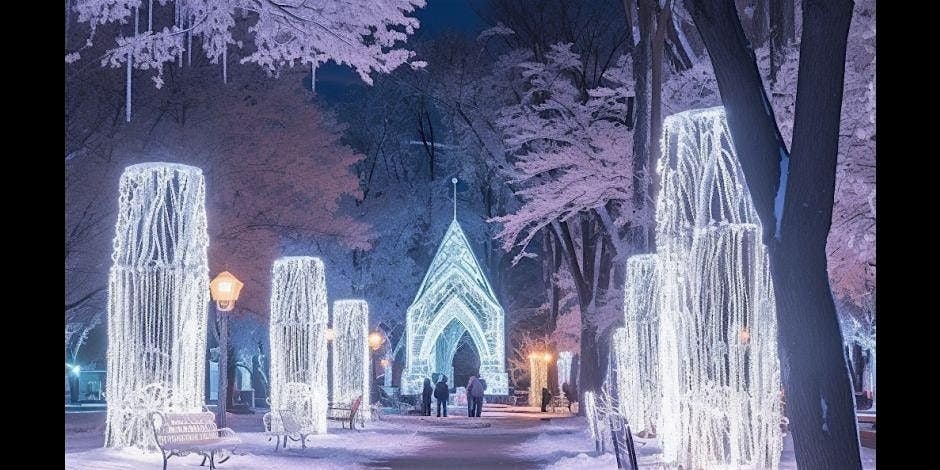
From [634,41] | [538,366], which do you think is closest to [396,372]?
[538,366]

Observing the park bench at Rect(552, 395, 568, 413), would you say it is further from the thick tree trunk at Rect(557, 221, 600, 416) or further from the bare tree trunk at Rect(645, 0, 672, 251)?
the bare tree trunk at Rect(645, 0, 672, 251)

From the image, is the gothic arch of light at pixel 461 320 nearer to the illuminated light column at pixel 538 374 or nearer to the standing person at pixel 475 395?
the illuminated light column at pixel 538 374

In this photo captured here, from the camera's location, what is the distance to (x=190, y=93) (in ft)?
86.3

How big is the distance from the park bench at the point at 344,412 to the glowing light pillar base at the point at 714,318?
44.4 feet

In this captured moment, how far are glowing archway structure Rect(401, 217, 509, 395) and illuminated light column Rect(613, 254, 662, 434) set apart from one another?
2358 cm

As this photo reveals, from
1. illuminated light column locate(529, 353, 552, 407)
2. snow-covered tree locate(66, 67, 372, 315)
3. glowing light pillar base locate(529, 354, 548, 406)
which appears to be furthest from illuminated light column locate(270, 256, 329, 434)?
glowing light pillar base locate(529, 354, 548, 406)

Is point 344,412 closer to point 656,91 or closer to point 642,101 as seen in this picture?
point 642,101

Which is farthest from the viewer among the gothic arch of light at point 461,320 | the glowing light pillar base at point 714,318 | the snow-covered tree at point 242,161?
the gothic arch of light at point 461,320

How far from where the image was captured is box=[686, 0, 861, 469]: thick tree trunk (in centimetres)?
764

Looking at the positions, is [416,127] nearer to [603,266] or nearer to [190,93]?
[603,266]

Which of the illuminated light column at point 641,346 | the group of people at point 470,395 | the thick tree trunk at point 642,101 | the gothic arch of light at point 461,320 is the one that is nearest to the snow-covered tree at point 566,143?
the thick tree trunk at point 642,101

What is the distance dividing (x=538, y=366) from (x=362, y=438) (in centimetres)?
2598

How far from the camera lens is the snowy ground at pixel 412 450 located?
1559 centimetres
